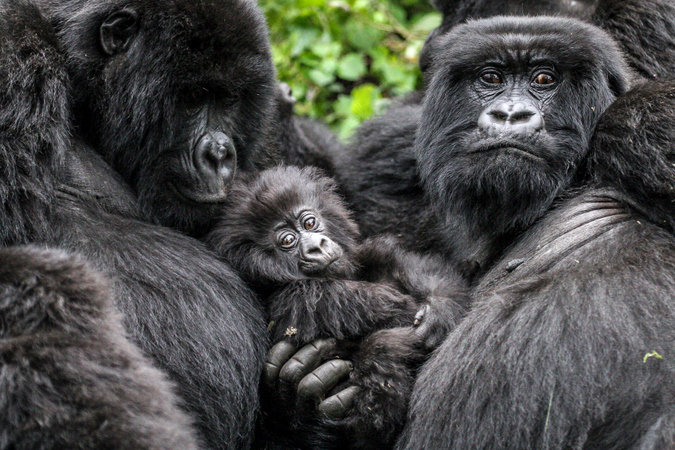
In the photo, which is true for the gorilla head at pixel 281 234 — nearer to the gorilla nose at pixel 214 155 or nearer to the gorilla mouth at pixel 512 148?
the gorilla nose at pixel 214 155

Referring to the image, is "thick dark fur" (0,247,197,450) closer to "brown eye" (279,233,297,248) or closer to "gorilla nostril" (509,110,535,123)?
"brown eye" (279,233,297,248)

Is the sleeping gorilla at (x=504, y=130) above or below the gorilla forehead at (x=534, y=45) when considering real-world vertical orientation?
below

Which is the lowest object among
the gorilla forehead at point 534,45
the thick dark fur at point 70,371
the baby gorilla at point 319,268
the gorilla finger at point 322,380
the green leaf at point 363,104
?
the green leaf at point 363,104

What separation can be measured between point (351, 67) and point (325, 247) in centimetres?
278

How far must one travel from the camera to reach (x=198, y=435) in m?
2.84

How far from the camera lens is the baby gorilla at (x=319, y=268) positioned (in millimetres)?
3053

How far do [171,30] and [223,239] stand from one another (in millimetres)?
830

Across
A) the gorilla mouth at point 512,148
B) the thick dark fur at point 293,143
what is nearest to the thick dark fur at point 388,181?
the thick dark fur at point 293,143

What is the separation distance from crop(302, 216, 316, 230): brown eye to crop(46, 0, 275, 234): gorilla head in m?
0.35

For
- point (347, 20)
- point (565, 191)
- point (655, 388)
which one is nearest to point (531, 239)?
point (565, 191)

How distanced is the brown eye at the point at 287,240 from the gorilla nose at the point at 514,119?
87 cm

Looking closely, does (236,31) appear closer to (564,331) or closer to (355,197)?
(355,197)

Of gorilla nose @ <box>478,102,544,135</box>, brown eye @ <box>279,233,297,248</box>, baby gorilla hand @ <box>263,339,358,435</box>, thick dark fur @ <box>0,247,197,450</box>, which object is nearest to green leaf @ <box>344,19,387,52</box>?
brown eye @ <box>279,233,297,248</box>

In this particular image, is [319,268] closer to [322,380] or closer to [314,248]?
[314,248]
